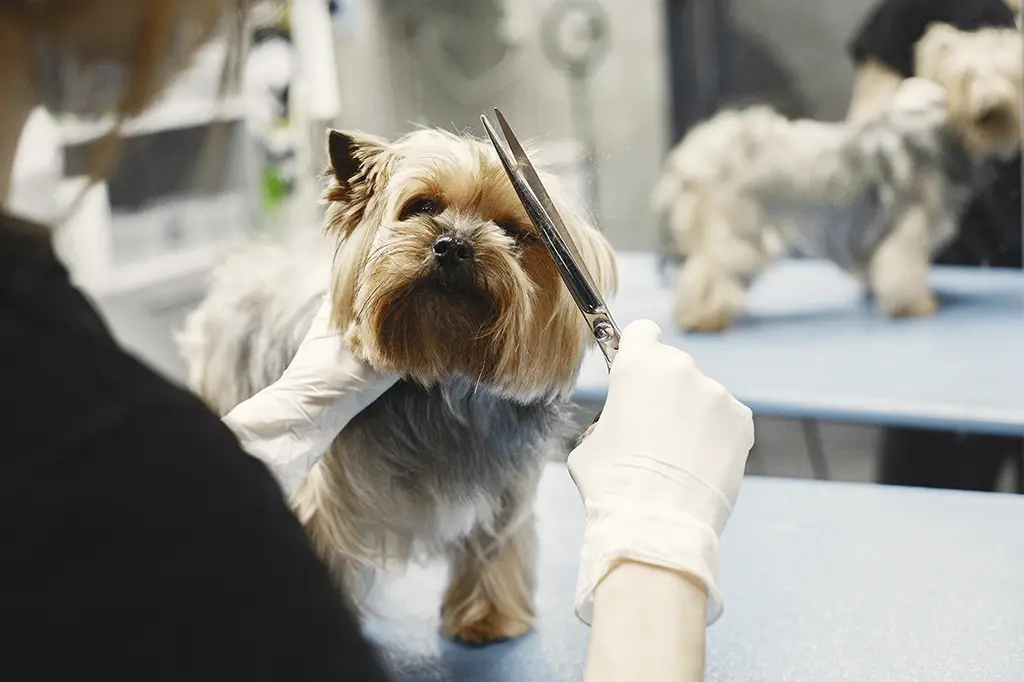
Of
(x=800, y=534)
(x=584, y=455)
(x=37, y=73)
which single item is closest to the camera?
(x=37, y=73)

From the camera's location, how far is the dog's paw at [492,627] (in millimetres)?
1138

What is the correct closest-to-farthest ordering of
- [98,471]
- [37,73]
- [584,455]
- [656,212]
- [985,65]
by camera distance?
1. [98,471]
2. [37,73]
3. [584,455]
4. [985,65]
5. [656,212]

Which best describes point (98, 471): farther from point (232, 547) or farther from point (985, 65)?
point (985, 65)

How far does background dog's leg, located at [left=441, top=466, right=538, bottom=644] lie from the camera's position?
115 centimetres

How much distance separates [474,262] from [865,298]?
5.05 ft

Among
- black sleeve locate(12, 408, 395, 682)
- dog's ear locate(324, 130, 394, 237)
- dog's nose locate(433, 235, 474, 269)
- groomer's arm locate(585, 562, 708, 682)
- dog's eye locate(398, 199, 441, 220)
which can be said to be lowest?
groomer's arm locate(585, 562, 708, 682)

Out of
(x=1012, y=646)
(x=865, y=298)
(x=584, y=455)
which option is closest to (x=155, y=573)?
(x=584, y=455)

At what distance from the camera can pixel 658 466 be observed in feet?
2.51

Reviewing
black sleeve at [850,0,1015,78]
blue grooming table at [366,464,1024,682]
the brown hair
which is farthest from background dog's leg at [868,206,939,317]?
the brown hair

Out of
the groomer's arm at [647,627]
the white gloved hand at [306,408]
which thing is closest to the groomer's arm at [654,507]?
the groomer's arm at [647,627]

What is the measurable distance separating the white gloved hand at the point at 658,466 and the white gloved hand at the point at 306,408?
273 mm

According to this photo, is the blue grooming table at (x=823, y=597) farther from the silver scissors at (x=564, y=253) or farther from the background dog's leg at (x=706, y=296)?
the background dog's leg at (x=706, y=296)

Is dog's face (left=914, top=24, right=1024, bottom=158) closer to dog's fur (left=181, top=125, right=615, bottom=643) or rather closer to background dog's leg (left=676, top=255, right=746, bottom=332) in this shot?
background dog's leg (left=676, top=255, right=746, bottom=332)

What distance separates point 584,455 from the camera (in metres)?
0.81
